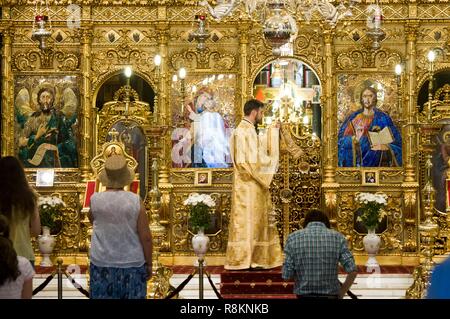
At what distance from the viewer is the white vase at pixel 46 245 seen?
16.3 metres

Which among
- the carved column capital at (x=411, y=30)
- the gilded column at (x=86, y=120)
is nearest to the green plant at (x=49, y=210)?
the gilded column at (x=86, y=120)

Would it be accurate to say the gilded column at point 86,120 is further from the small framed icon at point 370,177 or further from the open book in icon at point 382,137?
the open book in icon at point 382,137

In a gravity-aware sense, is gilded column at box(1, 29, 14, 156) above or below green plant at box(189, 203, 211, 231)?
above

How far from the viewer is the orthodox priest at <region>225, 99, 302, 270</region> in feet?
43.7

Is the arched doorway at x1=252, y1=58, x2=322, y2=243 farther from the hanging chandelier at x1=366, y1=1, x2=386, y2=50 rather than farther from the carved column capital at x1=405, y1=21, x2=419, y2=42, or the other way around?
the hanging chandelier at x1=366, y1=1, x2=386, y2=50

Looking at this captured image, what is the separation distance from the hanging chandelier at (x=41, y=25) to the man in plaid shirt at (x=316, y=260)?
26.5 feet

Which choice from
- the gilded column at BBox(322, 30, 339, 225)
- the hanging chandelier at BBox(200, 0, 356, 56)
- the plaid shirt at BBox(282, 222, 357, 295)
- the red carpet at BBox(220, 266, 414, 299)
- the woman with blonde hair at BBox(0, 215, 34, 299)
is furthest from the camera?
the gilded column at BBox(322, 30, 339, 225)

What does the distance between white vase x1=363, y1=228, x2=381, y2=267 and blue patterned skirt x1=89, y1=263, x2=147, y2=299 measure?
26.6ft

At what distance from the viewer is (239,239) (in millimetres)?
13383

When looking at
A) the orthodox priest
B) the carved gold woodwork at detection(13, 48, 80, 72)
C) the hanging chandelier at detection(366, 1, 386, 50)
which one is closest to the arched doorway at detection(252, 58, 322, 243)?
the hanging chandelier at detection(366, 1, 386, 50)

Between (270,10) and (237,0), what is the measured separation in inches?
58.6

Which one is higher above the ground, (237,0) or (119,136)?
(237,0)
